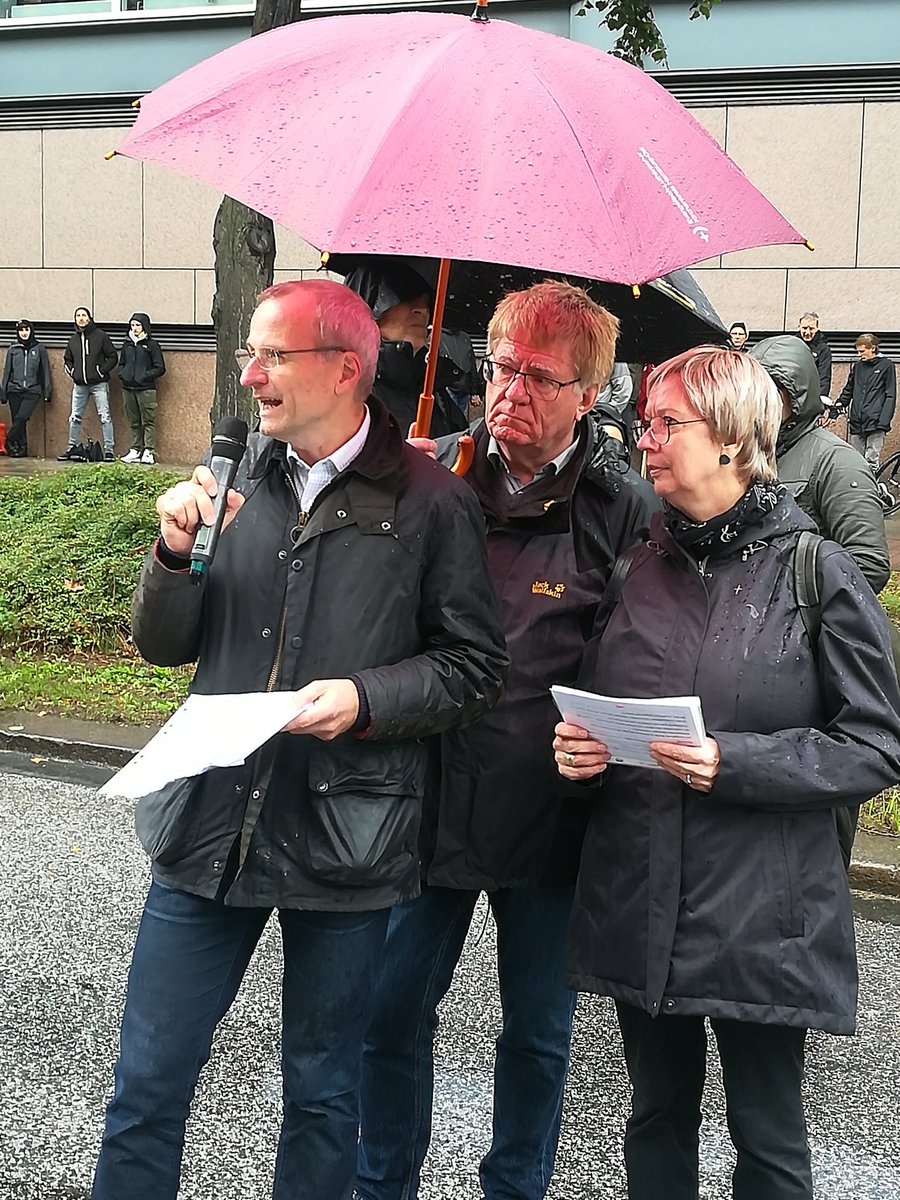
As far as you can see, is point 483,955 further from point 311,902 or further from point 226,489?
point 226,489

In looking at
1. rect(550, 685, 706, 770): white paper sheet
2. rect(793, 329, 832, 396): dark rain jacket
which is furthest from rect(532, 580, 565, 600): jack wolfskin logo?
rect(793, 329, 832, 396): dark rain jacket

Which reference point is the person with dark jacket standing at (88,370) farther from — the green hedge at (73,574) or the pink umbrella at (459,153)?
the pink umbrella at (459,153)

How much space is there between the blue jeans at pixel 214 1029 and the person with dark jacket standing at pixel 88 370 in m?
16.7

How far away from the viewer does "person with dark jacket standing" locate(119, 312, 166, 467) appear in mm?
18000

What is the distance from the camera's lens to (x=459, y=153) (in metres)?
2.41

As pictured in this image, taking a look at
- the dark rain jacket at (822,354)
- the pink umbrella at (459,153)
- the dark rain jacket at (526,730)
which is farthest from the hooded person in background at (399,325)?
the dark rain jacket at (822,354)

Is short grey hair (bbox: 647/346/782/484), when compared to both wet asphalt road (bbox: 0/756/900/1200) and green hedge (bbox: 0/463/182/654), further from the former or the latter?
green hedge (bbox: 0/463/182/654)

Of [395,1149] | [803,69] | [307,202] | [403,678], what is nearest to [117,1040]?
[395,1149]

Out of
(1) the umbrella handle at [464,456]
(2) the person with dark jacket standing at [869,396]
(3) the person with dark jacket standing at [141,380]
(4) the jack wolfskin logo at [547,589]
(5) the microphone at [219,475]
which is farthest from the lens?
(3) the person with dark jacket standing at [141,380]

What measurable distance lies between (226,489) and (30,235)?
709 inches

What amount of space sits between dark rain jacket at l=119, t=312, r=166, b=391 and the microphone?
Result: 53.0 ft

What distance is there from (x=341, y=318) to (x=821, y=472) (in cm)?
211

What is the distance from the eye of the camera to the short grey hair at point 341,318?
2.49 m

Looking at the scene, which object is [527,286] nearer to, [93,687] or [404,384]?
[404,384]
